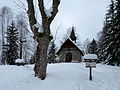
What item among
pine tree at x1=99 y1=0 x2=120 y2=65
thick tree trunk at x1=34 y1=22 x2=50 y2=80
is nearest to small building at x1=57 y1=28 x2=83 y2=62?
pine tree at x1=99 y1=0 x2=120 y2=65

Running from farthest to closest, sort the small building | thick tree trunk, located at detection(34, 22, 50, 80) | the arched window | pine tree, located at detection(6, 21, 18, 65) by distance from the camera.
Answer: the arched window
the small building
pine tree, located at detection(6, 21, 18, 65)
thick tree trunk, located at detection(34, 22, 50, 80)

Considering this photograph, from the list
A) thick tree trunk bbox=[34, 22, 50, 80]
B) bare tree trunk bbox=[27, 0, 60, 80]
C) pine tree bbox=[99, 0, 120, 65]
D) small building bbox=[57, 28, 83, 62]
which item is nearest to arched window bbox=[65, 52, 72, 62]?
small building bbox=[57, 28, 83, 62]

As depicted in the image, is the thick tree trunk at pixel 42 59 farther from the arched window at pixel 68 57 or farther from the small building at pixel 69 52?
the arched window at pixel 68 57

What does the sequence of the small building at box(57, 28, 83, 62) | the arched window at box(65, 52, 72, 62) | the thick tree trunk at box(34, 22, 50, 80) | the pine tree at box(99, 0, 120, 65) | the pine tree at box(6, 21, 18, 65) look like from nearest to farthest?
the thick tree trunk at box(34, 22, 50, 80) → the pine tree at box(99, 0, 120, 65) → the pine tree at box(6, 21, 18, 65) → the small building at box(57, 28, 83, 62) → the arched window at box(65, 52, 72, 62)

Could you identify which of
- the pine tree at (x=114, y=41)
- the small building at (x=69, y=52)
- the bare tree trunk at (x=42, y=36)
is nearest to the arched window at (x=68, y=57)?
the small building at (x=69, y=52)

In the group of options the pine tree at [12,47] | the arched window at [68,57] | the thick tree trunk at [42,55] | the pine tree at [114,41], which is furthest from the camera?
the arched window at [68,57]

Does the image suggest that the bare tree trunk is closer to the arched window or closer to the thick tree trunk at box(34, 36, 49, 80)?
the thick tree trunk at box(34, 36, 49, 80)

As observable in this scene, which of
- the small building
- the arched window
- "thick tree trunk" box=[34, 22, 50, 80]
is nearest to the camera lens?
"thick tree trunk" box=[34, 22, 50, 80]

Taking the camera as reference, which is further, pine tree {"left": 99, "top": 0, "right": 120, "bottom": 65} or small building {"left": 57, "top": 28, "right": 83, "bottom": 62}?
small building {"left": 57, "top": 28, "right": 83, "bottom": 62}

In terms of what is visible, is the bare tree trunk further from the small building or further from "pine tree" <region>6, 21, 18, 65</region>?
"pine tree" <region>6, 21, 18, 65</region>

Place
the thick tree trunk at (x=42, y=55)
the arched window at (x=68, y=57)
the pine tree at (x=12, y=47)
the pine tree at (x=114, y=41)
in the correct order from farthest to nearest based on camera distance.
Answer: the arched window at (x=68, y=57) < the pine tree at (x=12, y=47) < the pine tree at (x=114, y=41) < the thick tree trunk at (x=42, y=55)

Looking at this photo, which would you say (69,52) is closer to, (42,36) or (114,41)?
(114,41)

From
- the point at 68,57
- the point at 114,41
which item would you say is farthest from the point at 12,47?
the point at 114,41

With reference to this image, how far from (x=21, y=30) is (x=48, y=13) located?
3317 centimetres
